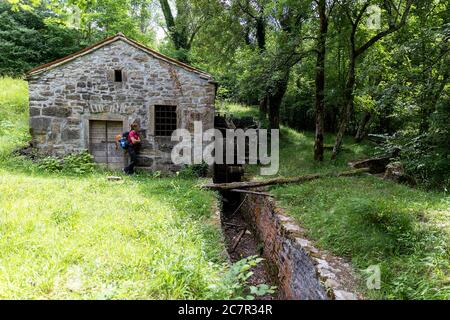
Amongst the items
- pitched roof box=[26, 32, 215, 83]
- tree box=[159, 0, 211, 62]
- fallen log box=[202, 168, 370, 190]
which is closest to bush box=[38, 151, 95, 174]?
pitched roof box=[26, 32, 215, 83]

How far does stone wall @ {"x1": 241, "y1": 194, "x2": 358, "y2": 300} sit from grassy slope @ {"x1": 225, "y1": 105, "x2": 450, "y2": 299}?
24 cm

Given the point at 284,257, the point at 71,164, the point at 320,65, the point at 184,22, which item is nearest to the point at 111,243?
the point at 284,257

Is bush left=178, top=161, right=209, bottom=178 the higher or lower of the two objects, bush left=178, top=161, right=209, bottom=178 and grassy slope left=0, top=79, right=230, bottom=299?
the higher

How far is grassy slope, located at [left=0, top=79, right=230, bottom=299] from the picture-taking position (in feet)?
9.96

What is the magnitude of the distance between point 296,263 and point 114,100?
7839 mm

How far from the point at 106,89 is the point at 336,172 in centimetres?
782

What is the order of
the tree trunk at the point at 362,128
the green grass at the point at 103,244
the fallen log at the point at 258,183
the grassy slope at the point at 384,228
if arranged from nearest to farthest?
the green grass at the point at 103,244 < the grassy slope at the point at 384,228 < the fallen log at the point at 258,183 < the tree trunk at the point at 362,128

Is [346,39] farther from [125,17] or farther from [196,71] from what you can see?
[125,17]

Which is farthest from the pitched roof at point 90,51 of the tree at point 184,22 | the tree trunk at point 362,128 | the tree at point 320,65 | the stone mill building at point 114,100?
the tree trunk at point 362,128

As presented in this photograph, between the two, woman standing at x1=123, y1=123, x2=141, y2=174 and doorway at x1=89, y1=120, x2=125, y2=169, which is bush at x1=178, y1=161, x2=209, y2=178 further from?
doorway at x1=89, y1=120, x2=125, y2=169

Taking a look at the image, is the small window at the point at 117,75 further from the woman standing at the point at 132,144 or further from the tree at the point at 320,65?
the tree at the point at 320,65

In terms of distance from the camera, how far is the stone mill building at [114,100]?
31.7ft

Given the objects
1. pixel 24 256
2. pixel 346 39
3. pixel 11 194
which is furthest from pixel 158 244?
pixel 346 39

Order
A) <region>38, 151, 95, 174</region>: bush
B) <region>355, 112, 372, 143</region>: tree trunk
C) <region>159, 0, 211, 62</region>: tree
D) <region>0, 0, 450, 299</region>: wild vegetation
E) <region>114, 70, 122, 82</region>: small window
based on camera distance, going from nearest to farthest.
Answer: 1. <region>0, 0, 450, 299</region>: wild vegetation
2. <region>38, 151, 95, 174</region>: bush
3. <region>114, 70, 122, 82</region>: small window
4. <region>355, 112, 372, 143</region>: tree trunk
5. <region>159, 0, 211, 62</region>: tree
